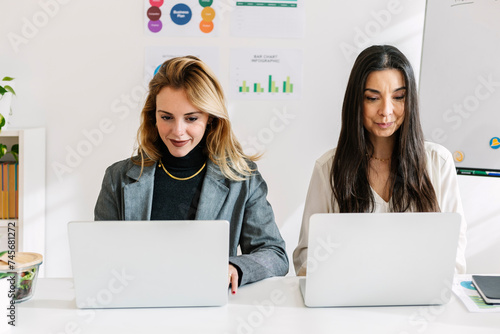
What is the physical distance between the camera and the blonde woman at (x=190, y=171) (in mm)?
1779

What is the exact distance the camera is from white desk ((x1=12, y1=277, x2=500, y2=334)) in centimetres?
127

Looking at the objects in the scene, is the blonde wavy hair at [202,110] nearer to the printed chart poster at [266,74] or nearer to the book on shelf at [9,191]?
the printed chart poster at [266,74]

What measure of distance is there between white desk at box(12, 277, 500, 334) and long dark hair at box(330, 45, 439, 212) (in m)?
0.58

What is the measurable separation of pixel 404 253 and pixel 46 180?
2361mm

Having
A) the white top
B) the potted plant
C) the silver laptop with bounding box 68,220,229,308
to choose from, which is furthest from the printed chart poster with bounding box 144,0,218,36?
the silver laptop with bounding box 68,220,229,308

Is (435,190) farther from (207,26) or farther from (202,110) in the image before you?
(207,26)

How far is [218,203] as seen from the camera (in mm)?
1885

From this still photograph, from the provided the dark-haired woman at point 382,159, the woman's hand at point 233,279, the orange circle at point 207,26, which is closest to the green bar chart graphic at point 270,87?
the orange circle at point 207,26

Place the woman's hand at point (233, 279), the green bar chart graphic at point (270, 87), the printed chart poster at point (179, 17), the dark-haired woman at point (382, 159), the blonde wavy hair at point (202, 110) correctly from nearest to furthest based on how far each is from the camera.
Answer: the woman's hand at point (233, 279) → the blonde wavy hair at point (202, 110) → the dark-haired woman at point (382, 159) → the printed chart poster at point (179, 17) → the green bar chart graphic at point (270, 87)

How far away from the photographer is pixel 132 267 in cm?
129

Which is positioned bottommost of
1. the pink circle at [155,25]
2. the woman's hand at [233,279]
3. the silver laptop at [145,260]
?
the woman's hand at [233,279]

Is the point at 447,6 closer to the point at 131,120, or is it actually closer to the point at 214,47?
the point at 214,47

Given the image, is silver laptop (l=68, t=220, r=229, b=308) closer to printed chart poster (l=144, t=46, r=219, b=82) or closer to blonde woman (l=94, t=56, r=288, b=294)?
blonde woman (l=94, t=56, r=288, b=294)

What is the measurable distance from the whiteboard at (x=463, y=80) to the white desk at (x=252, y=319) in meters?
1.43
